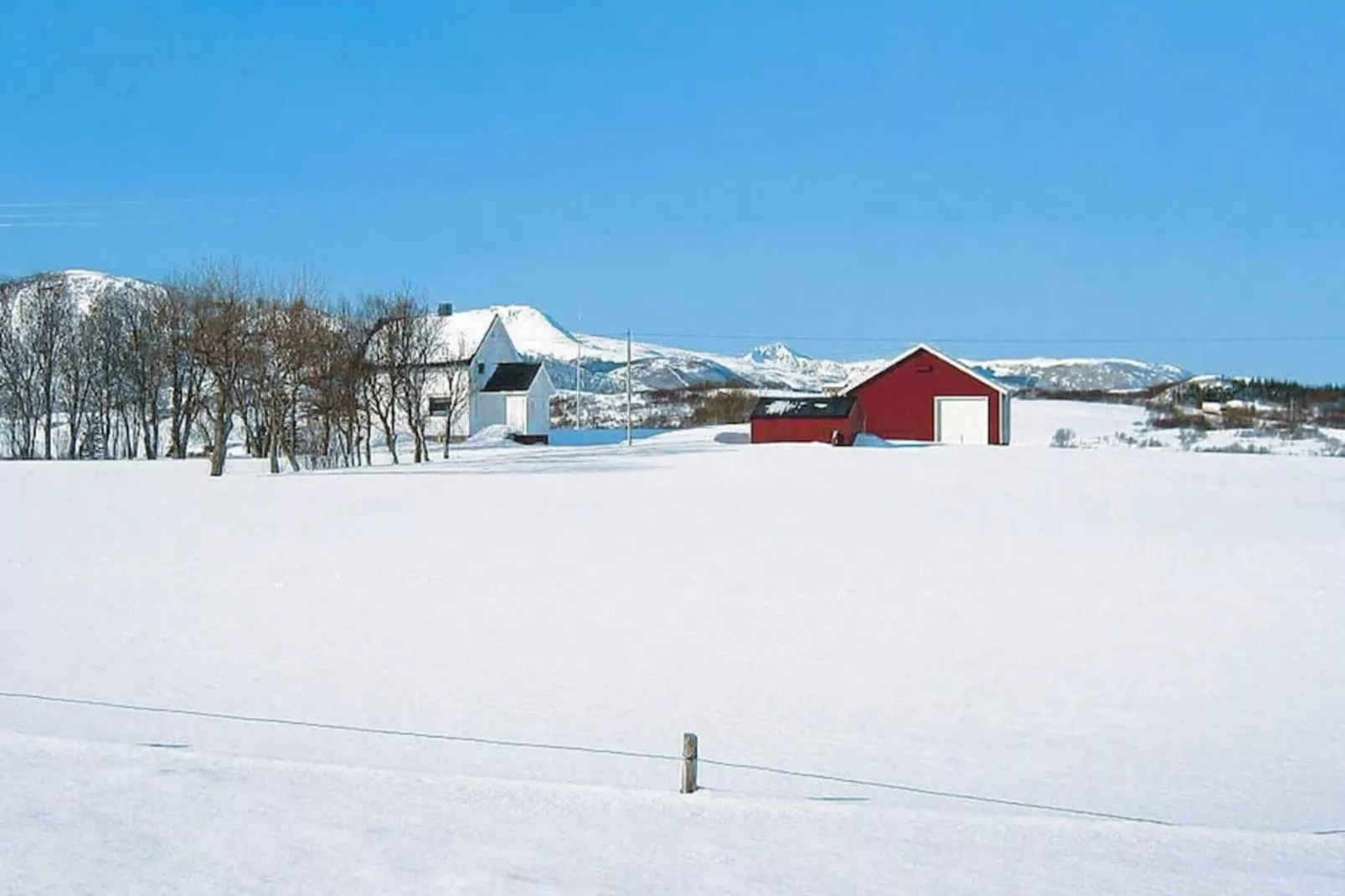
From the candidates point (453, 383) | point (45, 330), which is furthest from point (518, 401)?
point (45, 330)

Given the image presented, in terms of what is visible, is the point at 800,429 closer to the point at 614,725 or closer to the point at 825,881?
the point at 614,725

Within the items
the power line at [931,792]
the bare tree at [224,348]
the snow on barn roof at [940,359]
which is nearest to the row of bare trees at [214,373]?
the bare tree at [224,348]

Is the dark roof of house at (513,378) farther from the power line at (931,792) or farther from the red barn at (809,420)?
the power line at (931,792)

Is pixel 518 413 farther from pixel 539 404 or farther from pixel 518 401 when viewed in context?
pixel 539 404

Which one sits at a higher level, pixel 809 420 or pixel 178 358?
pixel 178 358

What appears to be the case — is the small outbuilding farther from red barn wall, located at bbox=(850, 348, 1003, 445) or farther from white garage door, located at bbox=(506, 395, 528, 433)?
red barn wall, located at bbox=(850, 348, 1003, 445)

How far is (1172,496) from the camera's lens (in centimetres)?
3081

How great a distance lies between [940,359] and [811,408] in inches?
241

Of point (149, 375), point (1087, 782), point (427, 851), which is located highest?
point (149, 375)

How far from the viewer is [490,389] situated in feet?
193

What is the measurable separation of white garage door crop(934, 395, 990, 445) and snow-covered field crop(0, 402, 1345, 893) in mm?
22489

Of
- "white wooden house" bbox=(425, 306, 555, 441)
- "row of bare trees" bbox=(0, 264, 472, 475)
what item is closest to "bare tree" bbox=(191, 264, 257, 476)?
"row of bare trees" bbox=(0, 264, 472, 475)

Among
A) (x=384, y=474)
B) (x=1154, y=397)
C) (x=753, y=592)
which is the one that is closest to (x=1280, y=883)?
(x=753, y=592)

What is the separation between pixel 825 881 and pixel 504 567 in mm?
13626
